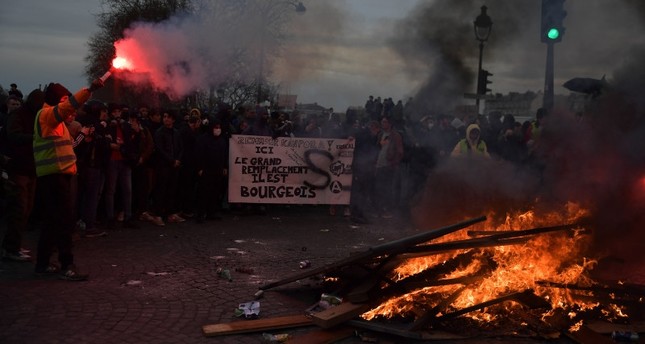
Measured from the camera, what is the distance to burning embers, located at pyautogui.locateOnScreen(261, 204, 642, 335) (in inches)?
200

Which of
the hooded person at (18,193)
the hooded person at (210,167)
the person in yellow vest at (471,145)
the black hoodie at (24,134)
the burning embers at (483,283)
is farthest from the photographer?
the hooded person at (210,167)

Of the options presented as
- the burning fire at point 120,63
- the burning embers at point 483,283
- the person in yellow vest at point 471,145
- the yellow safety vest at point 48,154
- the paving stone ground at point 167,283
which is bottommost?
the paving stone ground at point 167,283

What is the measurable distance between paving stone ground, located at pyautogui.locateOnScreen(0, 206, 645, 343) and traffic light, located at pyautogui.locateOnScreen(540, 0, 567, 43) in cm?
377

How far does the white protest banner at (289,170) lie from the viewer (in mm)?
10812

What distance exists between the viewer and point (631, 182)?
5.95 m

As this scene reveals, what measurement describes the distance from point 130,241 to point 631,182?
657cm

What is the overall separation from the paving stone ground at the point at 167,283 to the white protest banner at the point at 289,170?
127 cm

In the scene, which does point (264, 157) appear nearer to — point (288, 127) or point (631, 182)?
point (288, 127)

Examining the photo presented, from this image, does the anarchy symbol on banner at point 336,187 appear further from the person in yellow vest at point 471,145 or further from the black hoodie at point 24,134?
the black hoodie at point 24,134

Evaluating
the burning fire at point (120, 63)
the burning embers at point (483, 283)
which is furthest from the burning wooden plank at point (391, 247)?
the burning fire at point (120, 63)

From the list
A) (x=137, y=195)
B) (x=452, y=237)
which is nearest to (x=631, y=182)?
(x=452, y=237)

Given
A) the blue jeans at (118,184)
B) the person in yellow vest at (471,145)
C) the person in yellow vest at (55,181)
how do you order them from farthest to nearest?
the person in yellow vest at (471,145)
the blue jeans at (118,184)
the person in yellow vest at (55,181)

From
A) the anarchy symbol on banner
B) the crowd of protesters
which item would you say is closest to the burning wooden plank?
the crowd of protesters

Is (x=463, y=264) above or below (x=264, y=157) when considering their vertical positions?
below
